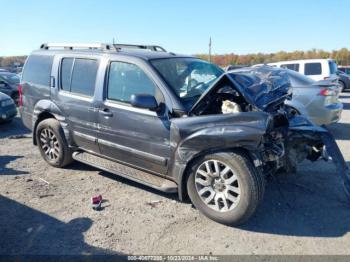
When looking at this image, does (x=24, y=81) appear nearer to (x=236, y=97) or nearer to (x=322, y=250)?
(x=236, y=97)

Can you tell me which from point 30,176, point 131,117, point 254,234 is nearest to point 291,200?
point 254,234

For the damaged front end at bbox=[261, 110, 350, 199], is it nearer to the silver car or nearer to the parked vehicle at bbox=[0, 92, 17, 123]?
the silver car

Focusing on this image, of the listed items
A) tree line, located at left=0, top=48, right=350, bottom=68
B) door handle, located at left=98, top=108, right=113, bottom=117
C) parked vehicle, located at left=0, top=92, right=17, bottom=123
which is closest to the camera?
door handle, located at left=98, top=108, right=113, bottom=117

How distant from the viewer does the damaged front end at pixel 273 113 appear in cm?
378

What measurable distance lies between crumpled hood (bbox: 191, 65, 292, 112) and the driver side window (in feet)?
2.55

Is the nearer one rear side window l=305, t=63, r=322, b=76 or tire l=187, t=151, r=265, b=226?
tire l=187, t=151, r=265, b=226

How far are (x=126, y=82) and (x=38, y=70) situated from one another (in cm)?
228

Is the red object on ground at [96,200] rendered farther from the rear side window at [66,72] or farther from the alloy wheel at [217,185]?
the rear side window at [66,72]

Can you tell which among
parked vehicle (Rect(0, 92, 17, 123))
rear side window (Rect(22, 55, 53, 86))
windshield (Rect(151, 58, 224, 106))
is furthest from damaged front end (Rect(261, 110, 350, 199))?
parked vehicle (Rect(0, 92, 17, 123))

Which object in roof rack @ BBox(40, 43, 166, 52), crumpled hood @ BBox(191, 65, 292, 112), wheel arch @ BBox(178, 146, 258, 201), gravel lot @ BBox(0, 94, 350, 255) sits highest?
roof rack @ BBox(40, 43, 166, 52)

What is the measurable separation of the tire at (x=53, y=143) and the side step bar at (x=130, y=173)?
11.7 inches

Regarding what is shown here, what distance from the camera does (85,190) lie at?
4.77 meters

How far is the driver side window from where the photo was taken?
4.26m

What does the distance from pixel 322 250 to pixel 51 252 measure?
268 cm
